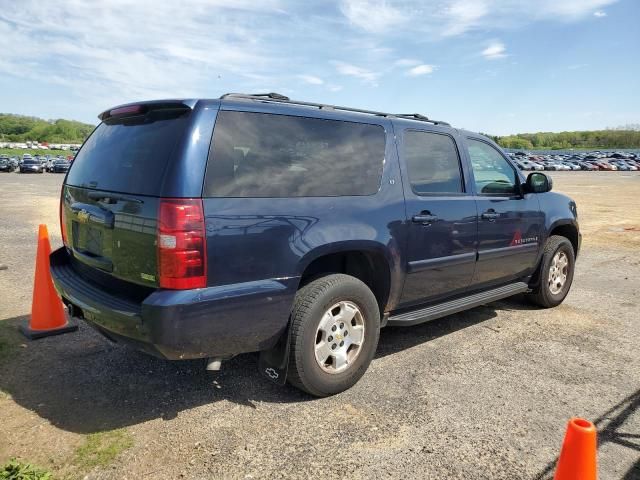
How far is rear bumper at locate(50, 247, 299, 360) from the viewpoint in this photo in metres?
2.64

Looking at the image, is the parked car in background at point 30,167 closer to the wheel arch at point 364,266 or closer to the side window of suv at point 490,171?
the side window of suv at point 490,171

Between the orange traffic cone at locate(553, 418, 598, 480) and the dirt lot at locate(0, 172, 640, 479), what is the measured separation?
28.6 inches

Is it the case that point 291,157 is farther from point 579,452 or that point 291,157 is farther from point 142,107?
point 579,452

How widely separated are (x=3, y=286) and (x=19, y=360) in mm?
2610

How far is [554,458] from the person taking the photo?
8.95 ft

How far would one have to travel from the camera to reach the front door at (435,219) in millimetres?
3846

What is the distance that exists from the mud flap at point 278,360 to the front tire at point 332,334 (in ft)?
0.12

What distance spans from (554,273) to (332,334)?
134 inches

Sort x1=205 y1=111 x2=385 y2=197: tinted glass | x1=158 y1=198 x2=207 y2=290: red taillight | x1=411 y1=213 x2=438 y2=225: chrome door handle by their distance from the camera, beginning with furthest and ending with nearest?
x1=411 y1=213 x2=438 y2=225: chrome door handle → x1=205 y1=111 x2=385 y2=197: tinted glass → x1=158 y1=198 x2=207 y2=290: red taillight

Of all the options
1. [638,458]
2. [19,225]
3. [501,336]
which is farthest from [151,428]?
[19,225]

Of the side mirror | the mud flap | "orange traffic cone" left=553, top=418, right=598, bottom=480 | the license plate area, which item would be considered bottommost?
the mud flap

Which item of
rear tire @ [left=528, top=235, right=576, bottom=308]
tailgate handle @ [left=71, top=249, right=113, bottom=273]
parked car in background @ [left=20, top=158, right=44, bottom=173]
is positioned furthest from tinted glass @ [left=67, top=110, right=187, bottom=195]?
parked car in background @ [left=20, top=158, right=44, bottom=173]

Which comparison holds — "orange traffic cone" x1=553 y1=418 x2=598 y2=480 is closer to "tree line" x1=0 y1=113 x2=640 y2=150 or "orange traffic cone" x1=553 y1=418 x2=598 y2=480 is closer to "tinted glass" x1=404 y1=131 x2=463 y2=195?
"tinted glass" x1=404 y1=131 x2=463 y2=195

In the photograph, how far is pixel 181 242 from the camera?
8.61 ft
